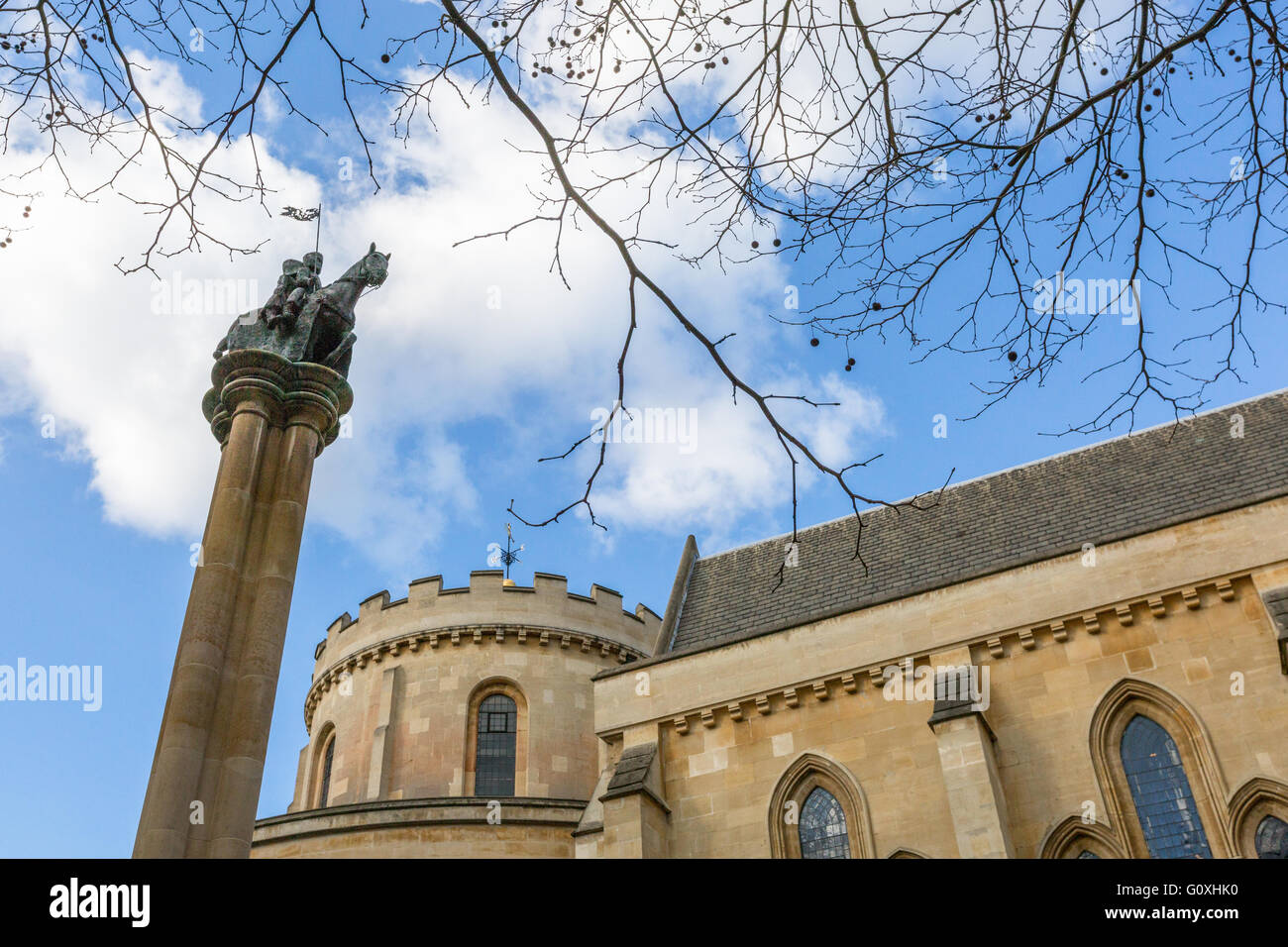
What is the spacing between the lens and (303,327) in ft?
31.5

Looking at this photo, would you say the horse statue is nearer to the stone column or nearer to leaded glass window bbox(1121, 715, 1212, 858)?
the stone column

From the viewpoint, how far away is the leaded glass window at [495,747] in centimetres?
2148

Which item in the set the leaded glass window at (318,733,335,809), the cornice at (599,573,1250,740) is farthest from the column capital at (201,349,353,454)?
the leaded glass window at (318,733,335,809)

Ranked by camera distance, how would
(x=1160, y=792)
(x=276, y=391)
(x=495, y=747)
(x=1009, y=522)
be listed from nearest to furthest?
(x=276, y=391) → (x=1160, y=792) → (x=1009, y=522) → (x=495, y=747)

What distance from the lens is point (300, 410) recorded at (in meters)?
9.16

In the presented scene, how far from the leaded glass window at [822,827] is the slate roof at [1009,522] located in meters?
2.57

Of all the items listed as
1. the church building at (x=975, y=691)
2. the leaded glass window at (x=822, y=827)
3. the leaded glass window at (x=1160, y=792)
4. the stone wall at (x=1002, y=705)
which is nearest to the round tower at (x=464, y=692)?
the church building at (x=975, y=691)

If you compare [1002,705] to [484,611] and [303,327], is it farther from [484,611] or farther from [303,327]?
[484,611]

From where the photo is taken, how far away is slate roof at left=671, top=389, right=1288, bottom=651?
49.6ft

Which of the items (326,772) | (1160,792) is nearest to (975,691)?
(1160,792)

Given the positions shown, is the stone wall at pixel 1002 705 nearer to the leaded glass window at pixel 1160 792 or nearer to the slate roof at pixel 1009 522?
the leaded glass window at pixel 1160 792

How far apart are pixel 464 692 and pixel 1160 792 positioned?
46.9 ft

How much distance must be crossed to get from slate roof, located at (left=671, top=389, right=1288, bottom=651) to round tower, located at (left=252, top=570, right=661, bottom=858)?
16.0 ft
